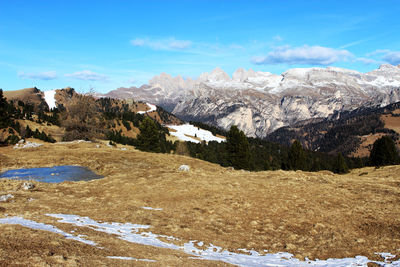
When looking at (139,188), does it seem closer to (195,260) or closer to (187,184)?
(187,184)

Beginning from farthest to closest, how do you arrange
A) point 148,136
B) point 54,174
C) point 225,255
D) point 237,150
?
point 148,136, point 237,150, point 54,174, point 225,255

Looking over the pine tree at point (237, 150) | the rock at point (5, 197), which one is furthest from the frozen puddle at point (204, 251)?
the pine tree at point (237, 150)

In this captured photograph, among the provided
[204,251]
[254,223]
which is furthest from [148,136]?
[204,251]

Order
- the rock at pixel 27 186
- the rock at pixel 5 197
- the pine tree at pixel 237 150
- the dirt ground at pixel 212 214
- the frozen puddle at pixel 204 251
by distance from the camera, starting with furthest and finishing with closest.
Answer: the pine tree at pixel 237 150 → the rock at pixel 27 186 → the rock at pixel 5 197 → the frozen puddle at pixel 204 251 → the dirt ground at pixel 212 214

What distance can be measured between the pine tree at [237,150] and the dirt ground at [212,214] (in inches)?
1804

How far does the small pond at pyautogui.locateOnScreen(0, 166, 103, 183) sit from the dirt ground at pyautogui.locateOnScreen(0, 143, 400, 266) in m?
5.12

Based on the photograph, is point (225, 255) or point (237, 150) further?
point (237, 150)

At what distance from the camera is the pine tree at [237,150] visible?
255 ft

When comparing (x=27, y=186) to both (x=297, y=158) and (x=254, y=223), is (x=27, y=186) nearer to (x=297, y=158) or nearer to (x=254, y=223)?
(x=254, y=223)

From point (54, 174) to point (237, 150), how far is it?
51.5 meters

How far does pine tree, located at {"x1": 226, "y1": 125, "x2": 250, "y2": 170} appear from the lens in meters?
77.9

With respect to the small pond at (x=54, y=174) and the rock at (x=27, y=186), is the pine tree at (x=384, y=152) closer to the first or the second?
the small pond at (x=54, y=174)

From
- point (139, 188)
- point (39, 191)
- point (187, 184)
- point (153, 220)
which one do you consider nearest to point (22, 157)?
point (39, 191)

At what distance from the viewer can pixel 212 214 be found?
2012 centimetres
